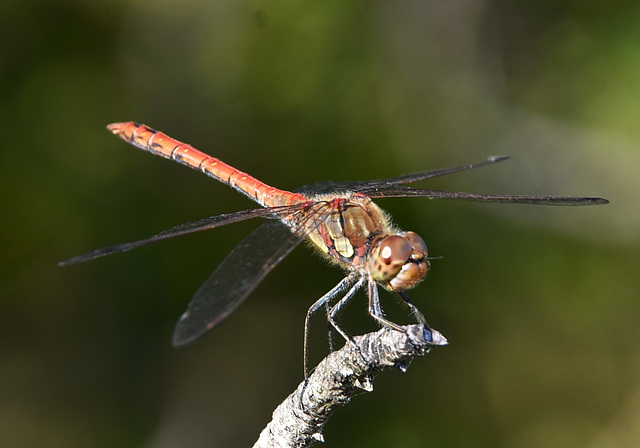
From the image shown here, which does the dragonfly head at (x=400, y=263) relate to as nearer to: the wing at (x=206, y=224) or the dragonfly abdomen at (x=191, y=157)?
the wing at (x=206, y=224)

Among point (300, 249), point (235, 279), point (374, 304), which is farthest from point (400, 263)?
point (300, 249)

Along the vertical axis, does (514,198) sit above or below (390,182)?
below

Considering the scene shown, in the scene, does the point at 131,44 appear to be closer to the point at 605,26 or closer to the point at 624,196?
the point at 605,26

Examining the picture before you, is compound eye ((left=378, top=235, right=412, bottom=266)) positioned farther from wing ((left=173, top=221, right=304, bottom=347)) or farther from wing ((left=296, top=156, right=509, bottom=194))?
wing ((left=296, top=156, right=509, bottom=194))

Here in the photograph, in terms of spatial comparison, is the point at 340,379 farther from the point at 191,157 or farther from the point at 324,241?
the point at 191,157

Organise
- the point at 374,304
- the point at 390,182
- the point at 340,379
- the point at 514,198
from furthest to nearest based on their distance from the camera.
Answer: the point at 390,182 → the point at 514,198 → the point at 374,304 → the point at 340,379

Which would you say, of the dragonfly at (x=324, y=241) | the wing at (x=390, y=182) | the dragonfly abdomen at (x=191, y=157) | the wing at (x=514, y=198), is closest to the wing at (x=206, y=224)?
the dragonfly at (x=324, y=241)
